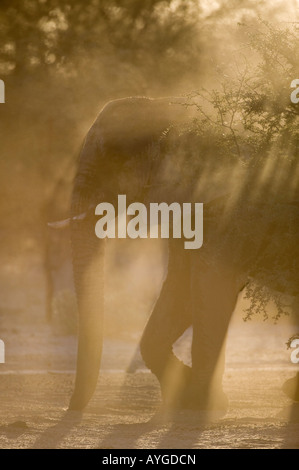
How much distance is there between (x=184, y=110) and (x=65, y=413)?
3953 mm

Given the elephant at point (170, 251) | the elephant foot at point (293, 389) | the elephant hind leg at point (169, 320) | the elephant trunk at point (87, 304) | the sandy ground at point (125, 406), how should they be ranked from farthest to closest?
the elephant foot at point (293, 389) < the elephant hind leg at point (169, 320) < the elephant at point (170, 251) < the elephant trunk at point (87, 304) < the sandy ground at point (125, 406)

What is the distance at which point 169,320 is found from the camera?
44.2 ft

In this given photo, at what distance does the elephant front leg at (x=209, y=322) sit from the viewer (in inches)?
492

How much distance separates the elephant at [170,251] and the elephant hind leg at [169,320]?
1 centimetres

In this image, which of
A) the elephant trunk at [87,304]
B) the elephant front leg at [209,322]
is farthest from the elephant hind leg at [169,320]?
the elephant trunk at [87,304]

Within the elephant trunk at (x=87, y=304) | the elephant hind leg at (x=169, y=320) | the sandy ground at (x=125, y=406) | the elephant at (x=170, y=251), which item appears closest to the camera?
the sandy ground at (x=125, y=406)

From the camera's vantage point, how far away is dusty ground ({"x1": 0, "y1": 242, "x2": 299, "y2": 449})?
10461 millimetres

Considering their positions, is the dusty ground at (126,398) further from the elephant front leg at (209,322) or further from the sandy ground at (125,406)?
the elephant front leg at (209,322)

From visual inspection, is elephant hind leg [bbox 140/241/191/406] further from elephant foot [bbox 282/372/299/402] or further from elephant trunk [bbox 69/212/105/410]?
elephant foot [bbox 282/372/299/402]

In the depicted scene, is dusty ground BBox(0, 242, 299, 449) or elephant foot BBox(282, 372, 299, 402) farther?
elephant foot BBox(282, 372, 299, 402)

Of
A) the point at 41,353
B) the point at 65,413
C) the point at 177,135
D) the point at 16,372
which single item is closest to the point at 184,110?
the point at 177,135

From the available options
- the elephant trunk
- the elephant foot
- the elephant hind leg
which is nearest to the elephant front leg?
the elephant hind leg

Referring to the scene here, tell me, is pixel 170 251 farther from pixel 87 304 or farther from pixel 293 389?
pixel 293 389

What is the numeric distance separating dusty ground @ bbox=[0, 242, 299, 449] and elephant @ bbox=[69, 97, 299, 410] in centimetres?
46
